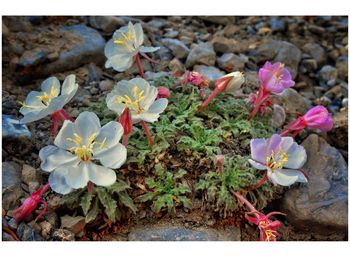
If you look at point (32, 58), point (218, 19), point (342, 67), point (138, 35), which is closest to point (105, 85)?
point (32, 58)

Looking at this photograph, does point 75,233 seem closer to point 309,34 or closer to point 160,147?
point 160,147

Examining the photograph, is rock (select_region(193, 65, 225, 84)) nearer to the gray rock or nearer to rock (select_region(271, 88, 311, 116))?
rock (select_region(271, 88, 311, 116))

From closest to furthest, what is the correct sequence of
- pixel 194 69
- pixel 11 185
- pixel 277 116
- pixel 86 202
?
pixel 86 202 → pixel 11 185 → pixel 277 116 → pixel 194 69

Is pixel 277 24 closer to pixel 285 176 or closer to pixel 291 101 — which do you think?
pixel 291 101

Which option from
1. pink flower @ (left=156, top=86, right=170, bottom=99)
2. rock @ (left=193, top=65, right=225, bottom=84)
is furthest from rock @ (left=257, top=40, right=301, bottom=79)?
pink flower @ (left=156, top=86, right=170, bottom=99)

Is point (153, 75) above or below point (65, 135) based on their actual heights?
below

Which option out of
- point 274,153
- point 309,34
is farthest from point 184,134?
point 309,34
